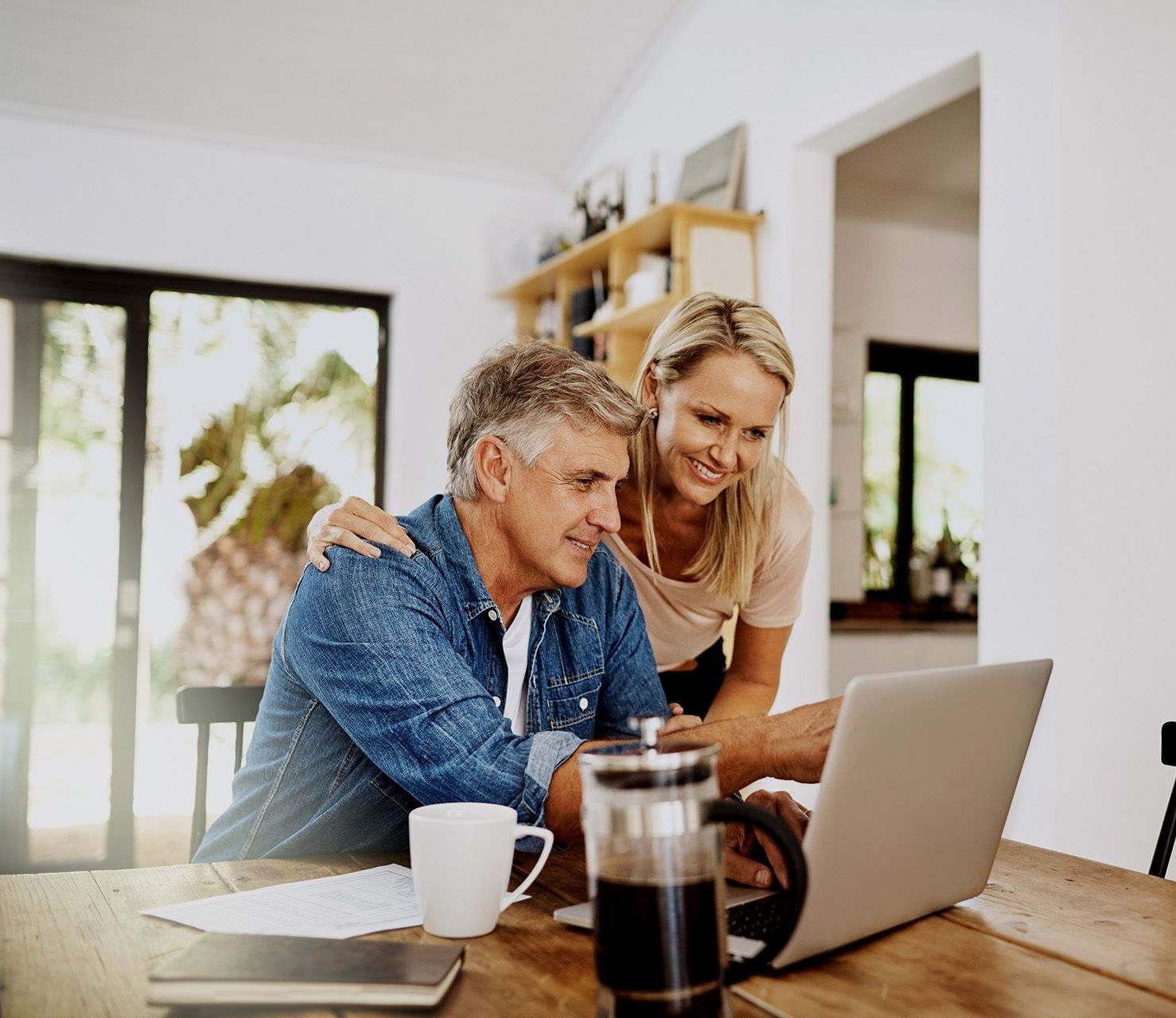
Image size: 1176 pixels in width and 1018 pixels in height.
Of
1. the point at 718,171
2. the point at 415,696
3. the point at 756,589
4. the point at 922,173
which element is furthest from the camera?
the point at 922,173

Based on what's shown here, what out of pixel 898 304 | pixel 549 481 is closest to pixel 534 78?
pixel 898 304

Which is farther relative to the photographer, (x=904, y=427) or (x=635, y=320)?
(x=904, y=427)

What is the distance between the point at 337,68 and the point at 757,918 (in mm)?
3376

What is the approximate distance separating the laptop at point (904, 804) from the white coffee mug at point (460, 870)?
0.08 meters

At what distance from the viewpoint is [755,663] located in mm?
2104

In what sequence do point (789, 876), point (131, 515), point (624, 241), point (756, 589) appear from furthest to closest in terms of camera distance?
point (131, 515) → point (624, 241) → point (756, 589) → point (789, 876)

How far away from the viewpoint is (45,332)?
3.90m

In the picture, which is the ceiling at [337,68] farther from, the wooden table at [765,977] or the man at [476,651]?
the wooden table at [765,977]

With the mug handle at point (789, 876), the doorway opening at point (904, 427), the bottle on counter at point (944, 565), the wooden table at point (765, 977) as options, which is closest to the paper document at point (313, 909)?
the wooden table at point (765, 977)

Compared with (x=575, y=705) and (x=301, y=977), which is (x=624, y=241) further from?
(x=301, y=977)

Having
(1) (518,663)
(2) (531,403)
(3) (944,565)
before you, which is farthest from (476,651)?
(3) (944,565)

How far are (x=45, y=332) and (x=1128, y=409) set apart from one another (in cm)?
336

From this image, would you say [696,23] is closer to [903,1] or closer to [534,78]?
[534,78]

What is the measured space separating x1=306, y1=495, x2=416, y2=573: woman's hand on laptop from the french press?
2.08ft
